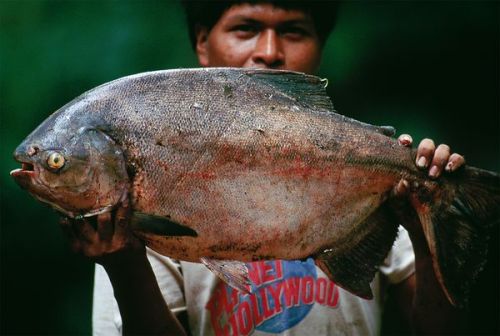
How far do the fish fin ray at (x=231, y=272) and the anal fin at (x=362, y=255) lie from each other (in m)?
0.23

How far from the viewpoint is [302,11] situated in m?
2.62

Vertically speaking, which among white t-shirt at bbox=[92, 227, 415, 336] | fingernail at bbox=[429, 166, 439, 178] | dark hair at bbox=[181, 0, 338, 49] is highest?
dark hair at bbox=[181, 0, 338, 49]

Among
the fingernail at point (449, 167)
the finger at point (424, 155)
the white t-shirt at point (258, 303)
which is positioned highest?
the finger at point (424, 155)

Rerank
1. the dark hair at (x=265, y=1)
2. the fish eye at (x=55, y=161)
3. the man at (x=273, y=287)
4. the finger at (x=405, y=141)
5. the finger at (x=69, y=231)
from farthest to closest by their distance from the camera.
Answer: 1. the dark hair at (x=265, y=1)
2. the man at (x=273, y=287)
3. the finger at (x=405, y=141)
4. the finger at (x=69, y=231)
5. the fish eye at (x=55, y=161)

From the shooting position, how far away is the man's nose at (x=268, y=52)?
2418 millimetres

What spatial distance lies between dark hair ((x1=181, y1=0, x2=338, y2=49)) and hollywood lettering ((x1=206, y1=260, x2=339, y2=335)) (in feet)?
3.42

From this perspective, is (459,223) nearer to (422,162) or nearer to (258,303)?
(422,162)

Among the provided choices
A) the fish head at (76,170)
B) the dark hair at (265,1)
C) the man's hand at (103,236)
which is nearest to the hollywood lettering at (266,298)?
the man's hand at (103,236)

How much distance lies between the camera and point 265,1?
2.57 m

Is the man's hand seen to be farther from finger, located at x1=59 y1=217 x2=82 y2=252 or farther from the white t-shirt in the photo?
the white t-shirt

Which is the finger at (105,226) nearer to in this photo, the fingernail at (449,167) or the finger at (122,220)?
the finger at (122,220)

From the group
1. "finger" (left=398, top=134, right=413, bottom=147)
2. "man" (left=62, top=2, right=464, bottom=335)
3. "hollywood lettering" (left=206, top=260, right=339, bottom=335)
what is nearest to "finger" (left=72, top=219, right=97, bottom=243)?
"man" (left=62, top=2, right=464, bottom=335)

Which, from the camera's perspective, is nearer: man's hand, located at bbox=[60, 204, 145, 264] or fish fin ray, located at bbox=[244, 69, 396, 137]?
man's hand, located at bbox=[60, 204, 145, 264]

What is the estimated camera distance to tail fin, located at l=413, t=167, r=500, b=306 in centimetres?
182
